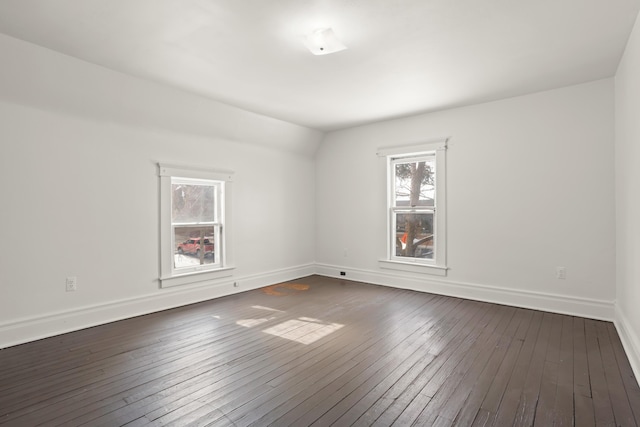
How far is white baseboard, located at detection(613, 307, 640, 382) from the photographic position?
2403mm

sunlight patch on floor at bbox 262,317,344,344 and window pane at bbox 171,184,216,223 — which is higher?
window pane at bbox 171,184,216,223

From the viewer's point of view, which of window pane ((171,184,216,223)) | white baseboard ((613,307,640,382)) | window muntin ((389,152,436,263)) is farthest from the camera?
window muntin ((389,152,436,263))

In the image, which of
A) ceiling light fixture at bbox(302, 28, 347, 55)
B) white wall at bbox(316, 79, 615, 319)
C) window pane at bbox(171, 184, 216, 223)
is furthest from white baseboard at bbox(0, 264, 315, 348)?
ceiling light fixture at bbox(302, 28, 347, 55)

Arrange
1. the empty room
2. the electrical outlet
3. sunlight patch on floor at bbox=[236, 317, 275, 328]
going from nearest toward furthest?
the empty room
the electrical outlet
sunlight patch on floor at bbox=[236, 317, 275, 328]

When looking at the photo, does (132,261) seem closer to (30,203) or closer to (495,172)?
(30,203)

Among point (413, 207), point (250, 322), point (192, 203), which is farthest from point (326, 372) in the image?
point (413, 207)

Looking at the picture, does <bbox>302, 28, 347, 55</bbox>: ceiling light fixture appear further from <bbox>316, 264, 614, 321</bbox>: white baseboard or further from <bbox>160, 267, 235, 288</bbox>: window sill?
<bbox>316, 264, 614, 321</bbox>: white baseboard

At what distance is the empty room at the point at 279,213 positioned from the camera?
223 centimetres

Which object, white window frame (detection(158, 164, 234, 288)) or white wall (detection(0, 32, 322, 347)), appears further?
white window frame (detection(158, 164, 234, 288))

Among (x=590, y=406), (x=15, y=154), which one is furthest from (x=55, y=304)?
(x=590, y=406)

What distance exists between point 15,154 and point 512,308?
5304 millimetres

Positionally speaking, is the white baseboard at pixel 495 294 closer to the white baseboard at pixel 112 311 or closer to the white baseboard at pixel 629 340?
the white baseboard at pixel 629 340

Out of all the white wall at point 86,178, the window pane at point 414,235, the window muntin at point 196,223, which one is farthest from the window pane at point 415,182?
the window muntin at point 196,223

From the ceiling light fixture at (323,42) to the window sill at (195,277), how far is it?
3024mm
